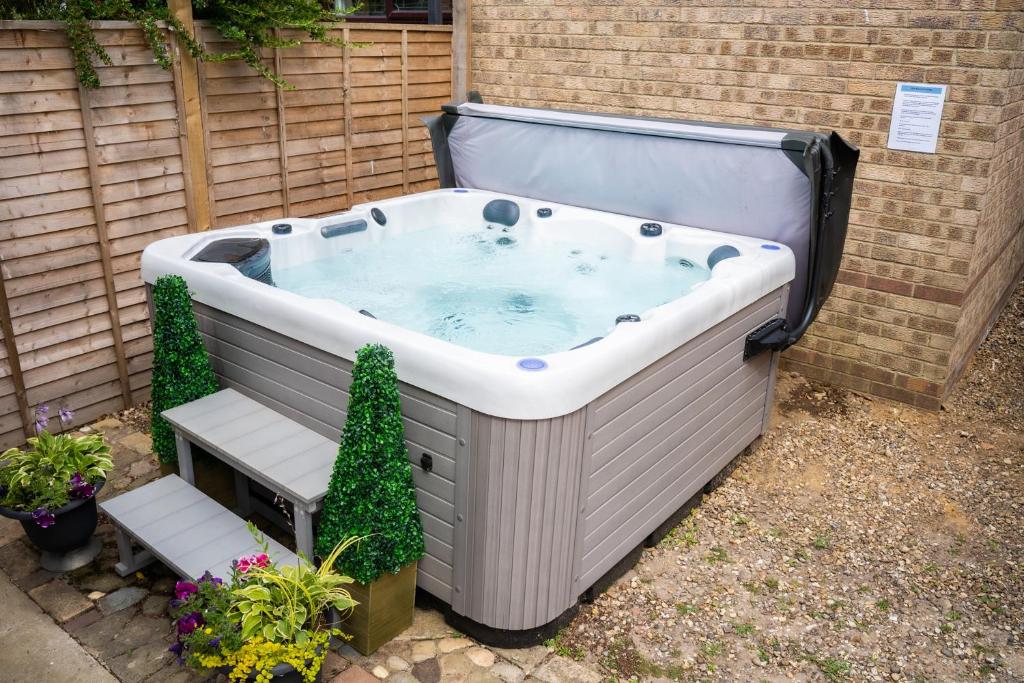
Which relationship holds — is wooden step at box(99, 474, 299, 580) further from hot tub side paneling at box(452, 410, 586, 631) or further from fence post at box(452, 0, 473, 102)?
fence post at box(452, 0, 473, 102)

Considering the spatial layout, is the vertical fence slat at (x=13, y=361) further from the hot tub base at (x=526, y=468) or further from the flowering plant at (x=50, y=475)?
the hot tub base at (x=526, y=468)

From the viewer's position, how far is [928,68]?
12.7 ft

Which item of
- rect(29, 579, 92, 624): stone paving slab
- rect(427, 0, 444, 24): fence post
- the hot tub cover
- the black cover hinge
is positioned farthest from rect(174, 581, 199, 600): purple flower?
rect(427, 0, 444, 24): fence post

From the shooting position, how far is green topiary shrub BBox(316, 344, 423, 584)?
7.43ft

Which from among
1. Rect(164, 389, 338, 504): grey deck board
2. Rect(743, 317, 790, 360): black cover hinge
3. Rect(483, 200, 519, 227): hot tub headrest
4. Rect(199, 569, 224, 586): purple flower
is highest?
Rect(483, 200, 519, 227): hot tub headrest

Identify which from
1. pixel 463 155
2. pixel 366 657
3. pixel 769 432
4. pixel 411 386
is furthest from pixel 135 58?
pixel 769 432

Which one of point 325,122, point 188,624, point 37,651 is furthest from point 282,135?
point 188,624

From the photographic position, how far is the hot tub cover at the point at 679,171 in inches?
139

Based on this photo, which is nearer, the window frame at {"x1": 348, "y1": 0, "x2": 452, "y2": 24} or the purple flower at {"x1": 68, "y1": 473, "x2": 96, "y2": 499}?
the purple flower at {"x1": 68, "y1": 473, "x2": 96, "y2": 499}

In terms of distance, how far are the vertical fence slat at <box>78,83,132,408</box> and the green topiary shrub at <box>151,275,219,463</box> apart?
0.91 metres

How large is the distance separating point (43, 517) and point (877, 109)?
13.0 feet

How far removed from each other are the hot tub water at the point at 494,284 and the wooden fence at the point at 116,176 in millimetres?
724

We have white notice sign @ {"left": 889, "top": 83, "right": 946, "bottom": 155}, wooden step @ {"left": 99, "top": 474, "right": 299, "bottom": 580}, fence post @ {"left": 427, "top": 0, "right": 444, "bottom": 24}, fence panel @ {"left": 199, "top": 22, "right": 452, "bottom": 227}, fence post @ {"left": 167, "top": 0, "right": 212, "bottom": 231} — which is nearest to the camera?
wooden step @ {"left": 99, "top": 474, "right": 299, "bottom": 580}

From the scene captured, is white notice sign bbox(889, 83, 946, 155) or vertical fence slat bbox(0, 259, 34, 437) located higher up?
white notice sign bbox(889, 83, 946, 155)
